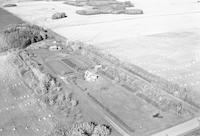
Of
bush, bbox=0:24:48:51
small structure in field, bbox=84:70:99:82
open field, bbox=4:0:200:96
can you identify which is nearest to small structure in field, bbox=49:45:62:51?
bush, bbox=0:24:48:51

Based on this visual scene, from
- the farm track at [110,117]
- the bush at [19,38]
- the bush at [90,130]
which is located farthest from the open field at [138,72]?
the bush at [19,38]

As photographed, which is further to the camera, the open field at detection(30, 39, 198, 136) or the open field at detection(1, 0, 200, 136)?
the open field at detection(1, 0, 200, 136)

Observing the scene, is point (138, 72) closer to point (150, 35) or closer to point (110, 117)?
point (110, 117)

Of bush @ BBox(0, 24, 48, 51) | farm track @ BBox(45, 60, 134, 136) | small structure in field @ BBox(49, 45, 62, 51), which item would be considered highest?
bush @ BBox(0, 24, 48, 51)

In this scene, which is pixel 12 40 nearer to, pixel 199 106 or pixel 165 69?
pixel 165 69

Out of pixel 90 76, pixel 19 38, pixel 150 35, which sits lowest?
pixel 90 76

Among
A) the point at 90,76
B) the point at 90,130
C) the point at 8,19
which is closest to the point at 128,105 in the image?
the point at 90,130

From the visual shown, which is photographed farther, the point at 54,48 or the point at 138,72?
the point at 54,48

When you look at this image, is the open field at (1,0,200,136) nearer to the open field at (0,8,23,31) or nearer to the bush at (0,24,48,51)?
the bush at (0,24,48,51)

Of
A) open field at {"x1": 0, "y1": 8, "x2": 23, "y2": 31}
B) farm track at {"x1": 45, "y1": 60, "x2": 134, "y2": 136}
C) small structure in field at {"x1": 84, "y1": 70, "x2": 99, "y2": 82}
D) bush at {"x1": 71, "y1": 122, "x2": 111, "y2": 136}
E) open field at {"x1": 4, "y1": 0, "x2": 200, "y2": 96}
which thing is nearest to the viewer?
bush at {"x1": 71, "y1": 122, "x2": 111, "y2": 136}

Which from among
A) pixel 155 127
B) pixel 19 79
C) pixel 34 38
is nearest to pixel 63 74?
pixel 19 79

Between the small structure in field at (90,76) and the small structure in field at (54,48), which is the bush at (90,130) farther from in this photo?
the small structure in field at (54,48)
